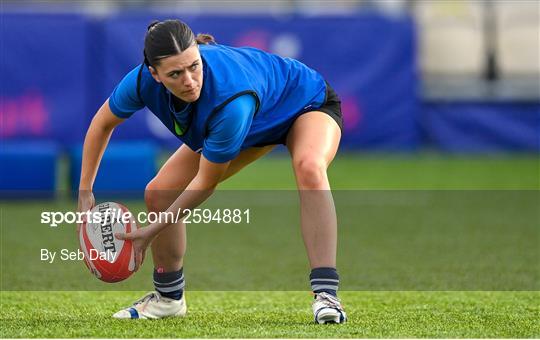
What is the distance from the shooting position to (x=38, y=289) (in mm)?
6008

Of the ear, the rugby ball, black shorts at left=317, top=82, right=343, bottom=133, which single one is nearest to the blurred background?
black shorts at left=317, top=82, right=343, bottom=133

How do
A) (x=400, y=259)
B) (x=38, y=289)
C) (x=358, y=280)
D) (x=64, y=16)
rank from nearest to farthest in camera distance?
(x=38, y=289) → (x=358, y=280) → (x=400, y=259) → (x=64, y=16)

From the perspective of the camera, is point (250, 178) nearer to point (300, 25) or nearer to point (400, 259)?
point (300, 25)

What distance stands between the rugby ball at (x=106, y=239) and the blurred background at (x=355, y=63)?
889 cm

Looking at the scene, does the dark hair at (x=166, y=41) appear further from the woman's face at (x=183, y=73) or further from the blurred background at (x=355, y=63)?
the blurred background at (x=355, y=63)

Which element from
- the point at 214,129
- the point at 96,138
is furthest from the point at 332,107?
the point at 96,138

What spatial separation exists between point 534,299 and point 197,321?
5.60 ft

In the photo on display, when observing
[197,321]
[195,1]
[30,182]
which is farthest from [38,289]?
[195,1]

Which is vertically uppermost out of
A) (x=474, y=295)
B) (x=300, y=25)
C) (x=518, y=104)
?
(x=474, y=295)

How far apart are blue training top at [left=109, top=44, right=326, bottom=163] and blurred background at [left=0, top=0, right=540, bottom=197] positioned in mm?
8782

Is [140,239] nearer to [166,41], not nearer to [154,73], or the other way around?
[154,73]

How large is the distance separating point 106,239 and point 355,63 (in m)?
10.7

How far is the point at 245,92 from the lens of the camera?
446 centimetres

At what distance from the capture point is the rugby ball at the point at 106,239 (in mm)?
4801
